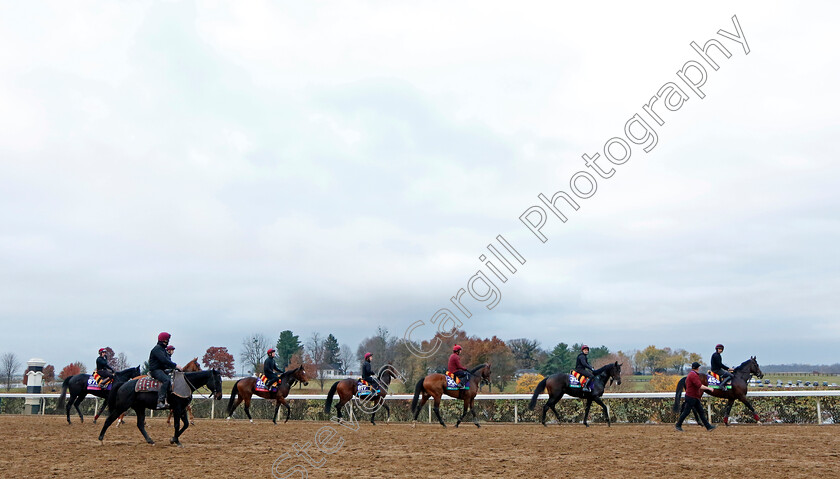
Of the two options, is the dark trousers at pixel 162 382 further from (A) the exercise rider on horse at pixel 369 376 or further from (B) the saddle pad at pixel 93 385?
(A) the exercise rider on horse at pixel 369 376

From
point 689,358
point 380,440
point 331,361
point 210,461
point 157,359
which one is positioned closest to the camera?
point 210,461

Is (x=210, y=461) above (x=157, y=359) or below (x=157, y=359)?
below

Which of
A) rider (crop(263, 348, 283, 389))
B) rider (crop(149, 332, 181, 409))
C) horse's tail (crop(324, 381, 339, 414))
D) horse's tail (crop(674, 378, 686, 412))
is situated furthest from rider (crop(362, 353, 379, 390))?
horse's tail (crop(674, 378, 686, 412))

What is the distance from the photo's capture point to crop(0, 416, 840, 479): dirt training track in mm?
8750

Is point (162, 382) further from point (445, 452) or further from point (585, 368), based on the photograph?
point (585, 368)

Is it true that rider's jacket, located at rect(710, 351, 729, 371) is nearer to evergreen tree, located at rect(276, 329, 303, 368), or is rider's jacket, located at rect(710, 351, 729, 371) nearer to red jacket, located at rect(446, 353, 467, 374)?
red jacket, located at rect(446, 353, 467, 374)

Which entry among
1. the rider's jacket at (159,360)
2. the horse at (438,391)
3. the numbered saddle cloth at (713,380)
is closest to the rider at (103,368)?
the rider's jacket at (159,360)

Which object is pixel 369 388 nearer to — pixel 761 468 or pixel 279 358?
pixel 761 468

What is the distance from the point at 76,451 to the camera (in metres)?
10.9

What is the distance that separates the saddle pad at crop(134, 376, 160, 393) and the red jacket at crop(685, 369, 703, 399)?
1059 centimetres

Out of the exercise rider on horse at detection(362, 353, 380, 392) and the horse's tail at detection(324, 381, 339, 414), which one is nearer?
the horse's tail at detection(324, 381, 339, 414)

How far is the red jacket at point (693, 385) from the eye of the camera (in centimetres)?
1354

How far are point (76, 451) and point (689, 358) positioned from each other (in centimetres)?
5172

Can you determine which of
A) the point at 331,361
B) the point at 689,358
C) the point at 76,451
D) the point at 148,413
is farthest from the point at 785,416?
the point at 331,361
